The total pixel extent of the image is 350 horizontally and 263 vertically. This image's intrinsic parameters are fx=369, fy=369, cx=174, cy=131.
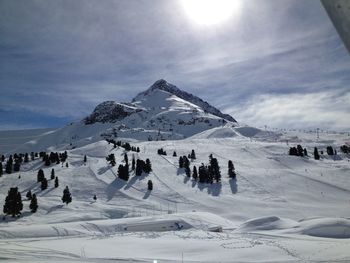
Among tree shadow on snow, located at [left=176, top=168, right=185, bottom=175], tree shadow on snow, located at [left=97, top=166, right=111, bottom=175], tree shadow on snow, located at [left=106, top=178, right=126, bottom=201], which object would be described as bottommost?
tree shadow on snow, located at [left=106, top=178, right=126, bottom=201]

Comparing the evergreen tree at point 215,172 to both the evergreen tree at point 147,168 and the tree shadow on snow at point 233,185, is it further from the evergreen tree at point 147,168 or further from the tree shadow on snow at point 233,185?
the evergreen tree at point 147,168

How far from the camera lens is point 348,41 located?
10.2 feet

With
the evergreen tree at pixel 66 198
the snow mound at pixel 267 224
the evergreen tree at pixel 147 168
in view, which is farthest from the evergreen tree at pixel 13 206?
the snow mound at pixel 267 224

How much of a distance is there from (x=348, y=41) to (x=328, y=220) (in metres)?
45.1

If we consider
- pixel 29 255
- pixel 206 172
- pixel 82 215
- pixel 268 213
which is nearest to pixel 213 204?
pixel 268 213

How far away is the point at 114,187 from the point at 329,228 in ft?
186

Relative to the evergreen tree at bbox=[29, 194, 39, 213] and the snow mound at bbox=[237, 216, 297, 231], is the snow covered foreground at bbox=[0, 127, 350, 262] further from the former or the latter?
the evergreen tree at bbox=[29, 194, 39, 213]

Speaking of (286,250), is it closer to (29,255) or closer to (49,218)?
(29,255)

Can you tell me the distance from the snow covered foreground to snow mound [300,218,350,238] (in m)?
0.11

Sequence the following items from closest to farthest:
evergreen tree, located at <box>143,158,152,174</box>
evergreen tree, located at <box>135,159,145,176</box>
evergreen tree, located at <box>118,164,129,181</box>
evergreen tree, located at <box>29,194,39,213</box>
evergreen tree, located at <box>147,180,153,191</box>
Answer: evergreen tree, located at <box>29,194,39,213</box>, evergreen tree, located at <box>147,180,153,191</box>, evergreen tree, located at <box>118,164,129,181</box>, evergreen tree, located at <box>135,159,145,176</box>, evergreen tree, located at <box>143,158,152,174</box>

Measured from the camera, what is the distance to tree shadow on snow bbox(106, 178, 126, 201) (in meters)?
84.0

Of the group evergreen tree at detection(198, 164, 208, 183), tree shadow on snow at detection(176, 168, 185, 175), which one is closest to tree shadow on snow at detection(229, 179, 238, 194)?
evergreen tree at detection(198, 164, 208, 183)

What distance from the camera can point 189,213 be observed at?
2441 inches

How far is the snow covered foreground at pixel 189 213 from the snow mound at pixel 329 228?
0.35ft
